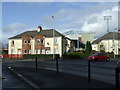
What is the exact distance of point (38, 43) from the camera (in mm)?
60000

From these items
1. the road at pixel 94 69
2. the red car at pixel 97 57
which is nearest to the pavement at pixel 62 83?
the road at pixel 94 69

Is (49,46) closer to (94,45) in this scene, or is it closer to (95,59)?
(95,59)

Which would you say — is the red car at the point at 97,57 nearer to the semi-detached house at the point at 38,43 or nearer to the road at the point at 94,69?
the road at the point at 94,69

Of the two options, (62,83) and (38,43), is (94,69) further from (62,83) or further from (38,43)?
(38,43)

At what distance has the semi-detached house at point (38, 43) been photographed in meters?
58.8

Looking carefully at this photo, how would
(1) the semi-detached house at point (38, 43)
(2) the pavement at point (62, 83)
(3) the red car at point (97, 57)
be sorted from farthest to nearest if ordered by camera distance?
(1) the semi-detached house at point (38, 43)
(3) the red car at point (97, 57)
(2) the pavement at point (62, 83)

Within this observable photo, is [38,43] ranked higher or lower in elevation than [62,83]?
higher

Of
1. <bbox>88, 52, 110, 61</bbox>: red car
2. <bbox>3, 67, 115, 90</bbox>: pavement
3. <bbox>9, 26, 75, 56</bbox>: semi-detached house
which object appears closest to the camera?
<bbox>3, 67, 115, 90</bbox>: pavement

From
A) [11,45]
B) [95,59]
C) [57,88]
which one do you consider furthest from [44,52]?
[57,88]

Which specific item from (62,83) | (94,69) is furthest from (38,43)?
(62,83)

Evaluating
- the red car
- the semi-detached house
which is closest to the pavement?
the red car

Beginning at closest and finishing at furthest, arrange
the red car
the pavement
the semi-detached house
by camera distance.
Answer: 1. the pavement
2. the red car
3. the semi-detached house

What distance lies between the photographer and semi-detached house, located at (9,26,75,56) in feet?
193

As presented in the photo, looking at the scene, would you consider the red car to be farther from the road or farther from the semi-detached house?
the semi-detached house
